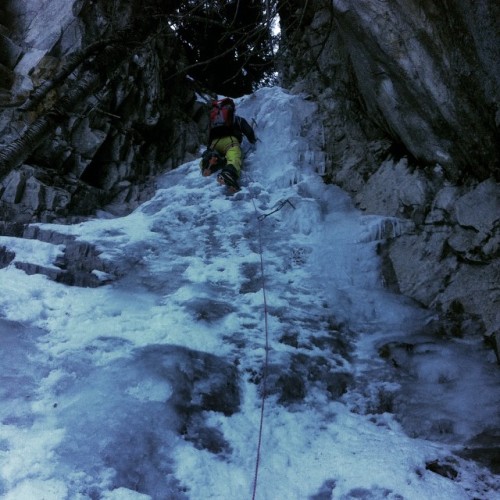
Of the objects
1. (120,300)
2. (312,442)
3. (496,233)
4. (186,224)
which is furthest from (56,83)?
(496,233)

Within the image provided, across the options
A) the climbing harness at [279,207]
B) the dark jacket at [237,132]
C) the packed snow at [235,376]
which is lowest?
the packed snow at [235,376]

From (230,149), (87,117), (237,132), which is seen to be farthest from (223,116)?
(87,117)

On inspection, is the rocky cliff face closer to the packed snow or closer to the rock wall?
the packed snow

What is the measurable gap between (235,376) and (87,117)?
5485 millimetres

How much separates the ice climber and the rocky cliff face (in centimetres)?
228

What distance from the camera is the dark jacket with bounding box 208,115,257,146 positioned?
7.27 m

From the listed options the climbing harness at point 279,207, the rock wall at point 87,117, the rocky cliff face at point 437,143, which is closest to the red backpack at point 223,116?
the rock wall at point 87,117

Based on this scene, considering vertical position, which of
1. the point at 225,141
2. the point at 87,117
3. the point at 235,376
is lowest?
the point at 235,376

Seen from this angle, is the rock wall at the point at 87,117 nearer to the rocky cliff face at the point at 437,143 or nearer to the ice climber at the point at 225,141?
the ice climber at the point at 225,141

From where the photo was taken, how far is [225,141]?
23.6 feet

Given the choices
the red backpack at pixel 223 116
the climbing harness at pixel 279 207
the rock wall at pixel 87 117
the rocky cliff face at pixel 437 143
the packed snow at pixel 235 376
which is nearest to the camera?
the packed snow at pixel 235 376

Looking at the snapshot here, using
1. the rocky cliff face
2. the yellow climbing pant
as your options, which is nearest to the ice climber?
the yellow climbing pant

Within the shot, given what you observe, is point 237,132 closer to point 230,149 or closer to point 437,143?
point 230,149

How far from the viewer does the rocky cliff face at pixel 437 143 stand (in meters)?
3.52
